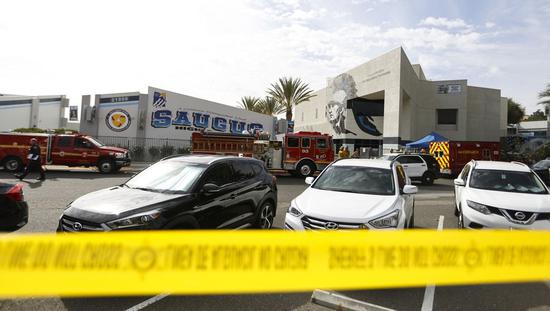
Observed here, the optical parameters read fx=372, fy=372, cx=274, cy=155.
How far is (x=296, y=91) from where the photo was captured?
40.7 metres

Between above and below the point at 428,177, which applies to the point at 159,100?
above

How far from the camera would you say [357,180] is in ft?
21.4

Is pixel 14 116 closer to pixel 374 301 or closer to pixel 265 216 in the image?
pixel 265 216

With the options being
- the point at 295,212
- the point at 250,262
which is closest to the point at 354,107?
the point at 295,212

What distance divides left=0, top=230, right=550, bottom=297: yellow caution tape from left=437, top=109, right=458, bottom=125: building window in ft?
117

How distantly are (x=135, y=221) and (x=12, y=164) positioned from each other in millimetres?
16480

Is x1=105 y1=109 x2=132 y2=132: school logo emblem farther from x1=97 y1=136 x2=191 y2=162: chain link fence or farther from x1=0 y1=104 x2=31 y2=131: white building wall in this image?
x1=0 y1=104 x2=31 y2=131: white building wall

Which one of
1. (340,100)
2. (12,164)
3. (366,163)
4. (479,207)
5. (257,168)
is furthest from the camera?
(340,100)

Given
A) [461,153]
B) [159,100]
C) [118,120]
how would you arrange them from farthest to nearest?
[159,100] → [118,120] → [461,153]

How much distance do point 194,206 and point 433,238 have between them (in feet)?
9.99

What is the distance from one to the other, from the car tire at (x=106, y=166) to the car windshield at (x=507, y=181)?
52.4 ft

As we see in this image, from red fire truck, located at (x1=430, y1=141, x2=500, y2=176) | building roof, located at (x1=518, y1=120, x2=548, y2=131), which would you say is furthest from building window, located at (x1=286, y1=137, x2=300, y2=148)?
building roof, located at (x1=518, y1=120, x2=548, y2=131)

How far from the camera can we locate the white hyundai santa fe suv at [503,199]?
6004 mm

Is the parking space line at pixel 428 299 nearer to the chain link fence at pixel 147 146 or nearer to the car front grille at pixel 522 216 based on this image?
the car front grille at pixel 522 216
